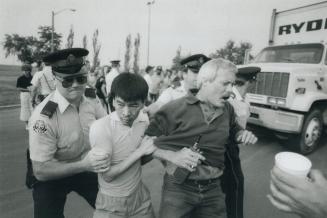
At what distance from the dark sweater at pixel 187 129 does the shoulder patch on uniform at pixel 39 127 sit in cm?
79

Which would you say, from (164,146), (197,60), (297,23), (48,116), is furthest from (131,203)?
(297,23)

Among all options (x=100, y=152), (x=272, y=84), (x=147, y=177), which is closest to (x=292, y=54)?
(x=272, y=84)

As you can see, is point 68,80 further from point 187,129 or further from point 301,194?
point 301,194

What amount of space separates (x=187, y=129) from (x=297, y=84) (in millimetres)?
4715

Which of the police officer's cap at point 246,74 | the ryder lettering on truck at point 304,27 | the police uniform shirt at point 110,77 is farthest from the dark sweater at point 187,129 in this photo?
the police uniform shirt at point 110,77

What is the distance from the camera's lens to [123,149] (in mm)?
1970

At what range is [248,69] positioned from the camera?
11.7 ft

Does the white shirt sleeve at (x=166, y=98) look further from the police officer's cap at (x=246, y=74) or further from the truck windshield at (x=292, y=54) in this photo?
the truck windshield at (x=292, y=54)

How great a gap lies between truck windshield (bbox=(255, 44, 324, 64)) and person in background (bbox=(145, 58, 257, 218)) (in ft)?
18.3

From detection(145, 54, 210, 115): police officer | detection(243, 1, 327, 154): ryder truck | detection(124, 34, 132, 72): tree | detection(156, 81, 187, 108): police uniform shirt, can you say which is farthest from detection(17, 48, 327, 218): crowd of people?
detection(124, 34, 132, 72): tree

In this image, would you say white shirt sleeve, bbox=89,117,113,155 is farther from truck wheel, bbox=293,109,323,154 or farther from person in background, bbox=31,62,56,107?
truck wheel, bbox=293,109,323,154

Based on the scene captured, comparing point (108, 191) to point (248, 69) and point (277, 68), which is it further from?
point (277, 68)

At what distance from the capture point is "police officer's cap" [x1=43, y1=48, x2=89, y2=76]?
229cm

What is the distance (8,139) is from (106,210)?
5460mm
